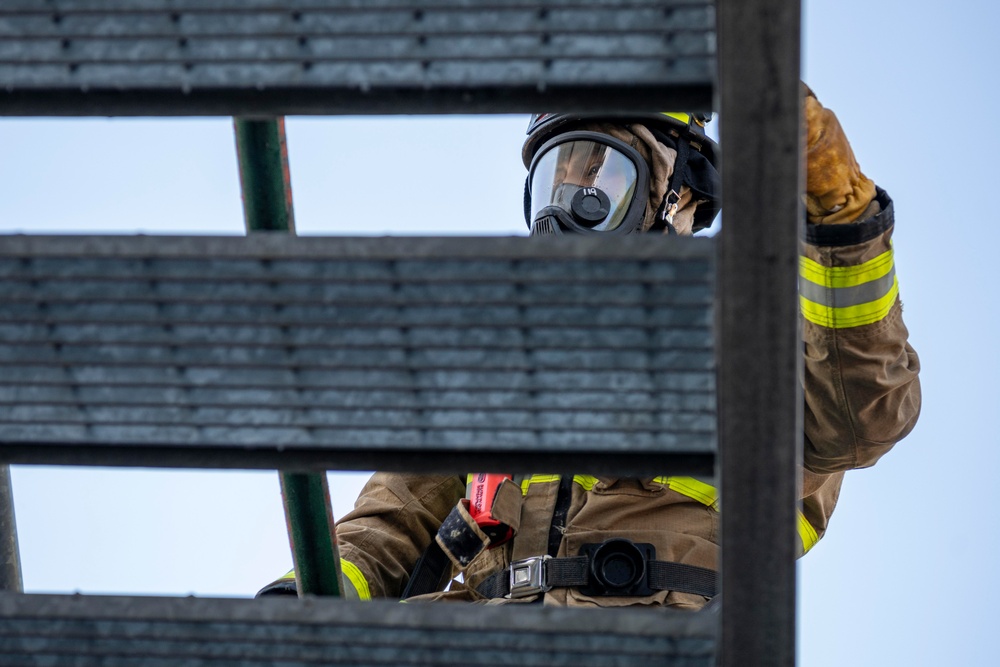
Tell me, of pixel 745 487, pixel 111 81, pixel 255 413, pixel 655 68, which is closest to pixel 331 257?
pixel 255 413

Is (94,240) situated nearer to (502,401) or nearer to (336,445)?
(336,445)

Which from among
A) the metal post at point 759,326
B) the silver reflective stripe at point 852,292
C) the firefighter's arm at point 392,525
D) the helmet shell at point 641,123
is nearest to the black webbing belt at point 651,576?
the firefighter's arm at point 392,525

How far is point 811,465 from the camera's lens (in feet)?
12.5

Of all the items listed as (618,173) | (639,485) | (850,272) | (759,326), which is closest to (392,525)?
(639,485)

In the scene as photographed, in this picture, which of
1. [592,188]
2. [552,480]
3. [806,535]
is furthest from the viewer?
[592,188]

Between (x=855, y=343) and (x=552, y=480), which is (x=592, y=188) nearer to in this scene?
(x=552, y=480)

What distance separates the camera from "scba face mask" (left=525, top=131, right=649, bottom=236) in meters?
4.48

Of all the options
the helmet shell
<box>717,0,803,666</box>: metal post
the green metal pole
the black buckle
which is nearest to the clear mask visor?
the helmet shell

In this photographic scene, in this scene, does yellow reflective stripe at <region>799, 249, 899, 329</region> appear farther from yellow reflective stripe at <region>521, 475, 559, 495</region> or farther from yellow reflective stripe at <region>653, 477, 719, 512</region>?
yellow reflective stripe at <region>521, 475, 559, 495</region>

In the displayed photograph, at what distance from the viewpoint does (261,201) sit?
2.01m

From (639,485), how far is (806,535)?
2.18 ft

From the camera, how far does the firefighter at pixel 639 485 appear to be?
3.36 m

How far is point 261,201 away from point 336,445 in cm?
50

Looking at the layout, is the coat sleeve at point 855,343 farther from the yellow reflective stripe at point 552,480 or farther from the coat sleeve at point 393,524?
the coat sleeve at point 393,524
